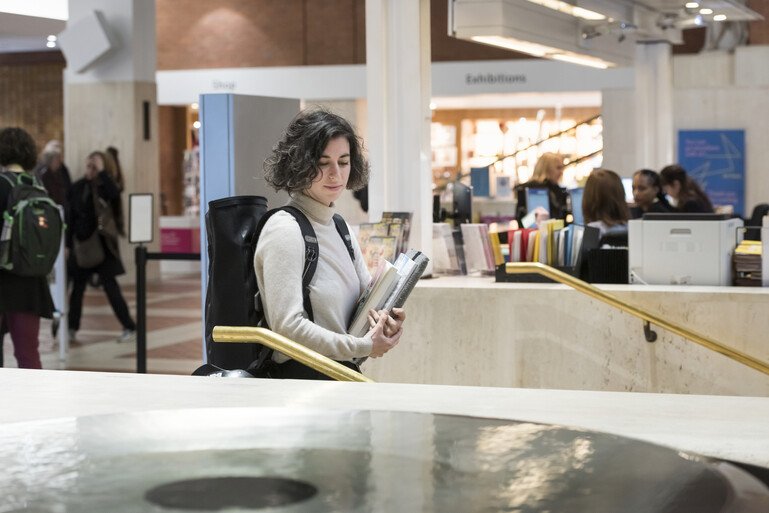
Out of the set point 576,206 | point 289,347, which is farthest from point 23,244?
point 576,206

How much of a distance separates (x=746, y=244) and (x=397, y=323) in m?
3.22

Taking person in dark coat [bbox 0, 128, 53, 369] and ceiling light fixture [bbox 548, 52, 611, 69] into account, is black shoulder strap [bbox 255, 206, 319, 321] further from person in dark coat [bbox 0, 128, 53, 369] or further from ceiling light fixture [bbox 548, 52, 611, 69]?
ceiling light fixture [bbox 548, 52, 611, 69]

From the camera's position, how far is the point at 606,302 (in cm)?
525

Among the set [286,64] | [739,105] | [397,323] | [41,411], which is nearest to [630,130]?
[739,105]

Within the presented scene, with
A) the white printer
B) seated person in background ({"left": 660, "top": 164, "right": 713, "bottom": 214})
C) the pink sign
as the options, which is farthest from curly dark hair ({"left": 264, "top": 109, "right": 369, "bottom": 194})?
the pink sign

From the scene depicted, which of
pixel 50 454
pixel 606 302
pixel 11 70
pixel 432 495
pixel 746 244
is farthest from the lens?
pixel 11 70

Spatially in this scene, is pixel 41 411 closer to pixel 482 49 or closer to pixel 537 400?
pixel 537 400

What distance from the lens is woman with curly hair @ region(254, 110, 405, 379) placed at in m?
3.30

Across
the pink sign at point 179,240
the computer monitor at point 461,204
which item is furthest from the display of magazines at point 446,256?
the pink sign at point 179,240

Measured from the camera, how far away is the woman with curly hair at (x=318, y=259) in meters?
3.30

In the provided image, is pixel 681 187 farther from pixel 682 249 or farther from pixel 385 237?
pixel 385 237

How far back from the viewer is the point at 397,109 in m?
6.79

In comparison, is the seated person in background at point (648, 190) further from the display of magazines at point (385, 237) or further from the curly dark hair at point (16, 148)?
the curly dark hair at point (16, 148)

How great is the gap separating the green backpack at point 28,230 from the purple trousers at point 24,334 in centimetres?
26
